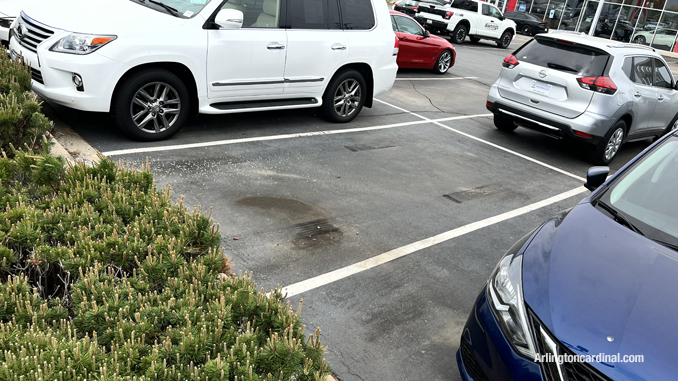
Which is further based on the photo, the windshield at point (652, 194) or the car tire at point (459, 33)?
the car tire at point (459, 33)

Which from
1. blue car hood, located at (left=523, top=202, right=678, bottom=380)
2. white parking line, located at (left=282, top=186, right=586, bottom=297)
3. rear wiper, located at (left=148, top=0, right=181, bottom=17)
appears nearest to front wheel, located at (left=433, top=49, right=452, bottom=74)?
white parking line, located at (left=282, top=186, right=586, bottom=297)

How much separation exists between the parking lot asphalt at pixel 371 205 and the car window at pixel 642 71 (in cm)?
142

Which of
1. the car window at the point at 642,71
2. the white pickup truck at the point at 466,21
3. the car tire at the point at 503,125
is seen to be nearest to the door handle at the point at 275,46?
the car tire at the point at 503,125

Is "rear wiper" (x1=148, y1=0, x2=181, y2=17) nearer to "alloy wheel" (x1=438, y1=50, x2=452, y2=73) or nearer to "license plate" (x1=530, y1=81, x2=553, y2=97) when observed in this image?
"license plate" (x1=530, y1=81, x2=553, y2=97)

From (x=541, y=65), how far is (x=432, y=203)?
372 cm

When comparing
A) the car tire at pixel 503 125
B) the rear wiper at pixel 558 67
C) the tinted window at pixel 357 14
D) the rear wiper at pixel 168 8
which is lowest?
the car tire at pixel 503 125

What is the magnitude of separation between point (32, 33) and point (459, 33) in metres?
20.3

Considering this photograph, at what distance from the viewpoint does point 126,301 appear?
2.38 m

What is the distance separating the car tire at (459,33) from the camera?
23353 millimetres

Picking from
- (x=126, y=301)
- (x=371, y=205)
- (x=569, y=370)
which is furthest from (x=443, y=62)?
(x=126, y=301)

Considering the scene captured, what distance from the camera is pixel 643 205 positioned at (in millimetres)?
3646

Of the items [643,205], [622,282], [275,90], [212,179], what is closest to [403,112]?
[275,90]

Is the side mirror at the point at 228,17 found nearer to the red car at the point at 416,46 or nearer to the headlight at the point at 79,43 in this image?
the headlight at the point at 79,43

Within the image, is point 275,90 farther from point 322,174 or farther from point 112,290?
point 112,290
